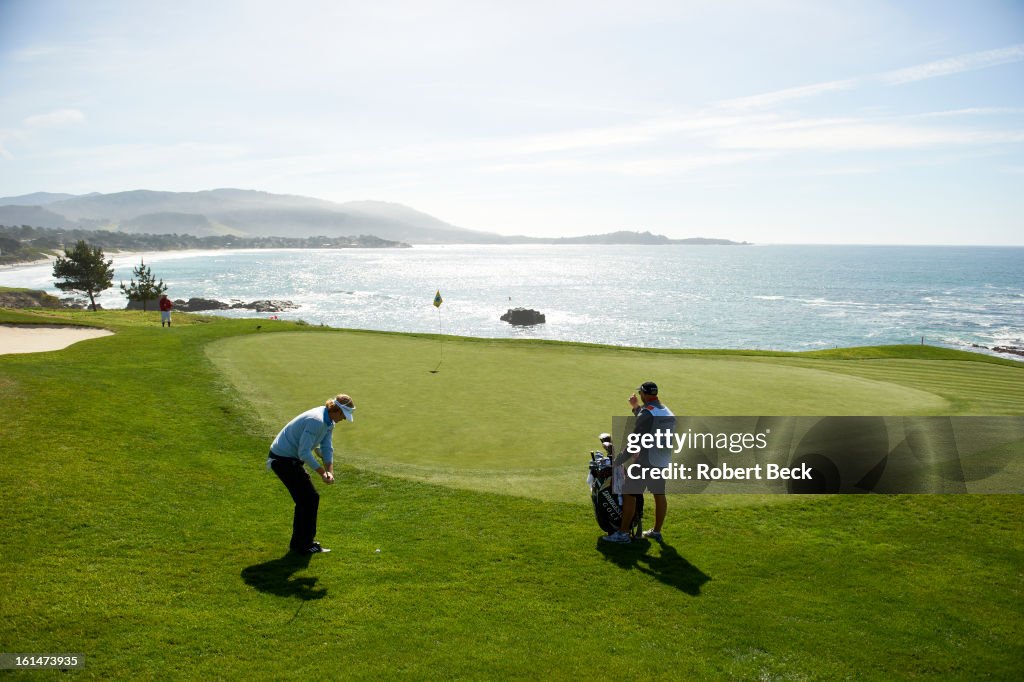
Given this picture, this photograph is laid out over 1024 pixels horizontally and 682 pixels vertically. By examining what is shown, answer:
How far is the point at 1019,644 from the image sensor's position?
242 inches

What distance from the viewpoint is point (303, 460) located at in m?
7.87

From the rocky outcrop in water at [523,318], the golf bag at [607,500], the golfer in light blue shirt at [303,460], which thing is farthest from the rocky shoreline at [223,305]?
the golf bag at [607,500]

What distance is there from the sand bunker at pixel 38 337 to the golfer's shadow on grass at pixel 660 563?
22627mm

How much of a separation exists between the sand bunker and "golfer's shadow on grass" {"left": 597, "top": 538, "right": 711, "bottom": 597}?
74.2 feet

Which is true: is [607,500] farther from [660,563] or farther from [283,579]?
[283,579]

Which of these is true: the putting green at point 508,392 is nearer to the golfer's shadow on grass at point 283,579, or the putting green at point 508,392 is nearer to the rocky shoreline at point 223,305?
the golfer's shadow on grass at point 283,579

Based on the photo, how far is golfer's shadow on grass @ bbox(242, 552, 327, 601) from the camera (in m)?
6.88

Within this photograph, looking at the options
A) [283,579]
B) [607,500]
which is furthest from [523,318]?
[283,579]

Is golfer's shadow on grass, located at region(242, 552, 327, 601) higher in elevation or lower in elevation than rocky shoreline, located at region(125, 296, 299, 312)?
higher

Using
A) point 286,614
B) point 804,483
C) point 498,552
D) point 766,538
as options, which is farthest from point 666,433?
point 286,614

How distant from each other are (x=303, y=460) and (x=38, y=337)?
75.9ft

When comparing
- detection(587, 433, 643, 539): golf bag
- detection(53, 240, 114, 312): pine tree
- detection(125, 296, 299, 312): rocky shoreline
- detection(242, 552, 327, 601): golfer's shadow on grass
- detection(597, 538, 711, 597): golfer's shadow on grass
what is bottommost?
detection(125, 296, 299, 312): rocky shoreline

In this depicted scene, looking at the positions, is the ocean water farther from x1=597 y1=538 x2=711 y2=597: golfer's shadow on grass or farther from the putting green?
x1=597 y1=538 x2=711 y2=597: golfer's shadow on grass

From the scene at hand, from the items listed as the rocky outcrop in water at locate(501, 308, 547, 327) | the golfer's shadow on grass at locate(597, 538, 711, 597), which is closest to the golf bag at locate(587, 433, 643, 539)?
the golfer's shadow on grass at locate(597, 538, 711, 597)
